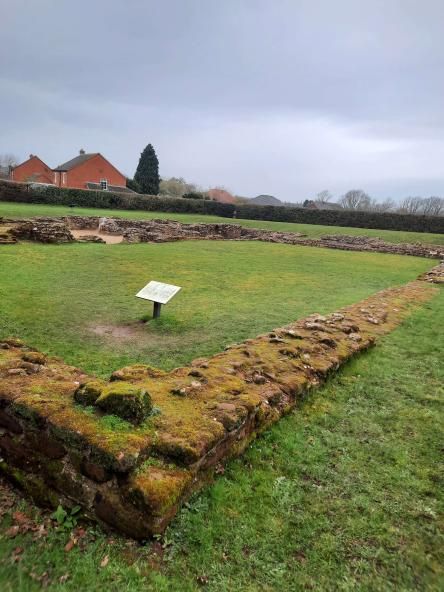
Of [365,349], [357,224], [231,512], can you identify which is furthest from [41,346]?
[357,224]

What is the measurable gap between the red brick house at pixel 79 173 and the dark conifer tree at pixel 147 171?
3947mm

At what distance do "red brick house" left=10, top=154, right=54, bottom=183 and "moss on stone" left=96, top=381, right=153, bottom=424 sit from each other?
201 ft

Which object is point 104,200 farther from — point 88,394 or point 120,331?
point 88,394

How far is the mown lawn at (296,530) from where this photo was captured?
7.38ft

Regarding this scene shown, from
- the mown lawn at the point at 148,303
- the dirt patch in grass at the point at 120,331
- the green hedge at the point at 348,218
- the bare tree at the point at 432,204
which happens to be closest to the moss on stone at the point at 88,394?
the mown lawn at the point at 148,303

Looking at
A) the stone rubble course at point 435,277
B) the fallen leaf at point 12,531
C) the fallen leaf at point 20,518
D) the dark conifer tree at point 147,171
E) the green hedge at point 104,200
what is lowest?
the fallen leaf at point 20,518

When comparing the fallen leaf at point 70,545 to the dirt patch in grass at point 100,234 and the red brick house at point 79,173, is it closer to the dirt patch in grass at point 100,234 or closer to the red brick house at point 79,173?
the dirt patch in grass at point 100,234

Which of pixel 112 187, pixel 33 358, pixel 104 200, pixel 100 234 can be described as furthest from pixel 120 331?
pixel 112 187

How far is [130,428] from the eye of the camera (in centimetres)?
278

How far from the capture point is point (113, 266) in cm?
1284

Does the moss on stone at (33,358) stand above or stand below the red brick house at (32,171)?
below

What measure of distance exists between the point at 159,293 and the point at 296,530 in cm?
511

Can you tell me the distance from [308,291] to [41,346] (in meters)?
7.31

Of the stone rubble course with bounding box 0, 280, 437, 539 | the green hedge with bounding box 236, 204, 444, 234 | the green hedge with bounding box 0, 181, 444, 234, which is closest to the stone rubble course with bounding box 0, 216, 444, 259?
the green hedge with bounding box 236, 204, 444, 234
